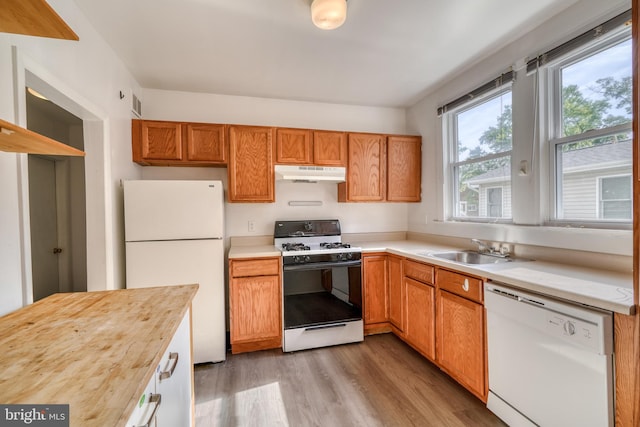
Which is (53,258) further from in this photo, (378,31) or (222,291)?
(378,31)

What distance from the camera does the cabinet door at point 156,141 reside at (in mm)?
2617

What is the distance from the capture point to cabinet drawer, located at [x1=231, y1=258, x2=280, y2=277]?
8.39 ft

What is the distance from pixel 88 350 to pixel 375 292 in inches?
95.8

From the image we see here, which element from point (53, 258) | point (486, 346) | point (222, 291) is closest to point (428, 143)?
point (486, 346)

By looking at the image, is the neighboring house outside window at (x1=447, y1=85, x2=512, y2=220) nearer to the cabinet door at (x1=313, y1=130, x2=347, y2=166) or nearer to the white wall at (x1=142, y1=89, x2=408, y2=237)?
the white wall at (x1=142, y1=89, x2=408, y2=237)

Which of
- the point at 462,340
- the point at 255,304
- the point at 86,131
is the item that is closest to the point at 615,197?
the point at 462,340

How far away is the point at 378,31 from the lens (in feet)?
6.58

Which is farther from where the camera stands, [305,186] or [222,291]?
[305,186]

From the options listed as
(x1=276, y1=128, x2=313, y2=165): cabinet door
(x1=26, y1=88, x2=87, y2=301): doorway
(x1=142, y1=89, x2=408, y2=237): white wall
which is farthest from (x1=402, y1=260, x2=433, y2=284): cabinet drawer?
(x1=26, y1=88, x2=87, y2=301): doorway

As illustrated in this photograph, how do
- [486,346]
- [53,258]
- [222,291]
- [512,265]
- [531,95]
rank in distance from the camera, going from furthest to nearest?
[53,258]
[222,291]
[531,95]
[512,265]
[486,346]

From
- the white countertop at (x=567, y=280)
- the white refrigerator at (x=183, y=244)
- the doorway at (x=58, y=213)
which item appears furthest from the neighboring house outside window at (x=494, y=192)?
the doorway at (x=58, y=213)

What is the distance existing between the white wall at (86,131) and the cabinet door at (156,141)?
91mm

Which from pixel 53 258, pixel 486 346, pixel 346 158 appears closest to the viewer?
pixel 486 346

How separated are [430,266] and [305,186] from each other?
5.46ft
